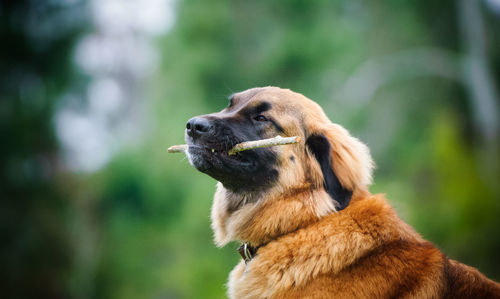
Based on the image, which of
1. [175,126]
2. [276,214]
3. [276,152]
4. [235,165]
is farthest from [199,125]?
[175,126]

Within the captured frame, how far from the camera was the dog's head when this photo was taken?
10.8 ft

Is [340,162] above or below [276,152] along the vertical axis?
below

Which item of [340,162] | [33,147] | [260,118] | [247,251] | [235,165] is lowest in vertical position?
[247,251]

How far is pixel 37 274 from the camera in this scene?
962 centimetres

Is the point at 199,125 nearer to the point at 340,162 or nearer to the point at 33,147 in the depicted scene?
the point at 340,162

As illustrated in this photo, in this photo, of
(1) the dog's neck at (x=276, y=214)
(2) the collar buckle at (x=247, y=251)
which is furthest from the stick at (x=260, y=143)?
(2) the collar buckle at (x=247, y=251)

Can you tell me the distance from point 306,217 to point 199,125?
1.07m

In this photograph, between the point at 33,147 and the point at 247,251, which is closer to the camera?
the point at 247,251

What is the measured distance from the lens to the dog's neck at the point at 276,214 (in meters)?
3.21

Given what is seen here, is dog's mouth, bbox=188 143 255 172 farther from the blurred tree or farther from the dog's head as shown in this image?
the blurred tree

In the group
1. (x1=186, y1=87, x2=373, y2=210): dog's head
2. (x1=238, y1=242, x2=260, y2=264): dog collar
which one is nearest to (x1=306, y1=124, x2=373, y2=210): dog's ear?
(x1=186, y1=87, x2=373, y2=210): dog's head

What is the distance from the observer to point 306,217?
10.5 ft

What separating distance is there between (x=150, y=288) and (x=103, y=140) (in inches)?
181

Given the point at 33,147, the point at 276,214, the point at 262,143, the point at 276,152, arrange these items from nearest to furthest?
the point at 262,143 → the point at 276,214 → the point at 276,152 → the point at 33,147
